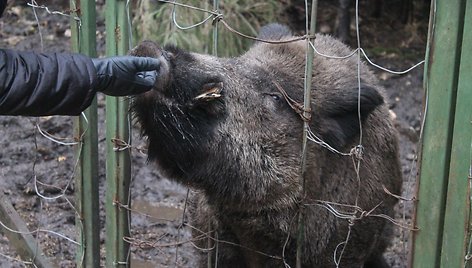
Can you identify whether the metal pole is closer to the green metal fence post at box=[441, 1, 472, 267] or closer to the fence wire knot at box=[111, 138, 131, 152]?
the green metal fence post at box=[441, 1, 472, 267]

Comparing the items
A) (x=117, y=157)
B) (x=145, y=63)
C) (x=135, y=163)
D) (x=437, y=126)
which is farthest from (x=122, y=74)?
(x=135, y=163)

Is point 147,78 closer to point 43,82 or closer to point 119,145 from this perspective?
point 43,82

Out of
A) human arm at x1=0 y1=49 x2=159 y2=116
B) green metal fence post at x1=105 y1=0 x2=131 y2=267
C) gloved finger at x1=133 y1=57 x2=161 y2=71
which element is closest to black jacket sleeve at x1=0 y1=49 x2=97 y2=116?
human arm at x1=0 y1=49 x2=159 y2=116

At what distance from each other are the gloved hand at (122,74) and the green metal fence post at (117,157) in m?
0.68

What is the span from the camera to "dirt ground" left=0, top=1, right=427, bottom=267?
5.75m

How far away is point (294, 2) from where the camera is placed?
10.3 m

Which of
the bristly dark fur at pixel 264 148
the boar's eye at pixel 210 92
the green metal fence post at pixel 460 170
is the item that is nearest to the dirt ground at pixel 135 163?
the bristly dark fur at pixel 264 148

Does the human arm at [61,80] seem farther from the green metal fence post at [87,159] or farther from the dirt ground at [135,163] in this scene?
the dirt ground at [135,163]

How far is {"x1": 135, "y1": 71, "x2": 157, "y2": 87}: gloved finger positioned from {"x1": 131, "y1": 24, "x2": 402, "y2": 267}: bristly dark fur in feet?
0.17

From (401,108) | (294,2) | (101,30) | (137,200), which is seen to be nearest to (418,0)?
(294,2)

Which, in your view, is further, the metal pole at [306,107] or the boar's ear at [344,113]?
the boar's ear at [344,113]

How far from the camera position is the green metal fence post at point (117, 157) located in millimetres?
4074

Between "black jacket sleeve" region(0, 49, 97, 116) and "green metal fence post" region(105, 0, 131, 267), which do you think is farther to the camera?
"green metal fence post" region(105, 0, 131, 267)

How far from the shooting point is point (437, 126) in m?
3.25
